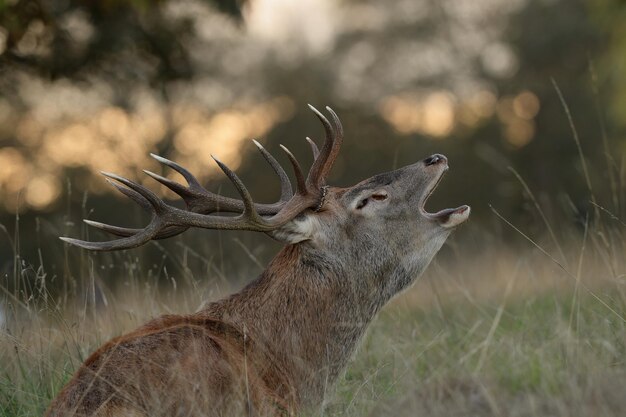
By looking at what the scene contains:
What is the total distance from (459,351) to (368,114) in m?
20.5

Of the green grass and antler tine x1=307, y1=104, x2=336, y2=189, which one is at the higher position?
antler tine x1=307, y1=104, x2=336, y2=189

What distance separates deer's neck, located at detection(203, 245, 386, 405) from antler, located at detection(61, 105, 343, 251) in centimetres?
25

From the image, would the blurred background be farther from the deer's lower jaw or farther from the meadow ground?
the deer's lower jaw

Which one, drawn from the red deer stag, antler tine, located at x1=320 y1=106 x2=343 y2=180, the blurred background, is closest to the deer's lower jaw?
the red deer stag

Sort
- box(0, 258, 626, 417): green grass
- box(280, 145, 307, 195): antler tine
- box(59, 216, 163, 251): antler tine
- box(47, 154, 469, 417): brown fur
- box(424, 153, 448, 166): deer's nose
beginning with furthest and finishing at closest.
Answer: box(424, 153, 448, 166): deer's nose, box(280, 145, 307, 195): antler tine, box(59, 216, 163, 251): antler tine, box(47, 154, 469, 417): brown fur, box(0, 258, 626, 417): green grass

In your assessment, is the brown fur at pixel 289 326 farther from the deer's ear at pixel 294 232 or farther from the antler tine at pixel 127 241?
the antler tine at pixel 127 241

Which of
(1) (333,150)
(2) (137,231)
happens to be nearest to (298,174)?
(1) (333,150)

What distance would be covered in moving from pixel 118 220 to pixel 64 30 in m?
10.3

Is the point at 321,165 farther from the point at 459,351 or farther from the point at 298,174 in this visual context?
the point at 459,351

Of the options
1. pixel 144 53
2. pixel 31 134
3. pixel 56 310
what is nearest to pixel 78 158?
pixel 31 134

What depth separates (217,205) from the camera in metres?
5.33

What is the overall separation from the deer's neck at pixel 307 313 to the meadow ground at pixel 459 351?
0.18 meters

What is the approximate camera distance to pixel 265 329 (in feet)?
16.5

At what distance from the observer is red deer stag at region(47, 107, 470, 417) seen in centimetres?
432
